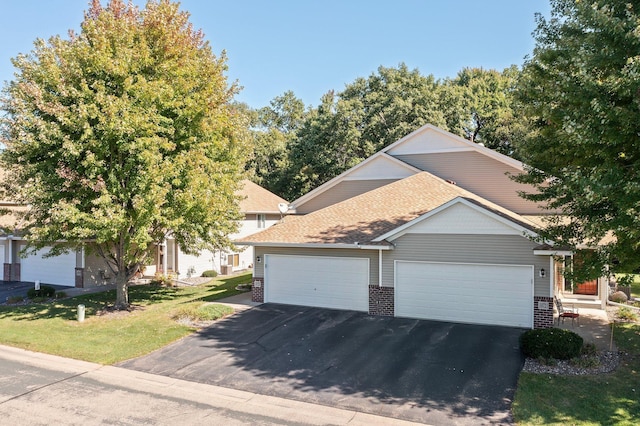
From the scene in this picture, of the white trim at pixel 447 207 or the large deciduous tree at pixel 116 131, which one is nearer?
the white trim at pixel 447 207

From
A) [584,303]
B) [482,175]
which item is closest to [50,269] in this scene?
[482,175]

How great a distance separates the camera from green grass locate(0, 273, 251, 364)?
13242mm

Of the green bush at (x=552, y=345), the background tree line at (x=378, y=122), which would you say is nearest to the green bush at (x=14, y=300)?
the background tree line at (x=378, y=122)

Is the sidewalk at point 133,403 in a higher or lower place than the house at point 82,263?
lower

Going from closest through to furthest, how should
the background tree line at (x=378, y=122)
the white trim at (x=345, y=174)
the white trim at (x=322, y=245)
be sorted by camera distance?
the white trim at (x=322, y=245)
the white trim at (x=345, y=174)
the background tree line at (x=378, y=122)

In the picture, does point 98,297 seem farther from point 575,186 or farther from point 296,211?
point 575,186

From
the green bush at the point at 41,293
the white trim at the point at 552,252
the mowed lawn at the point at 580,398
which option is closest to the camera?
the mowed lawn at the point at 580,398

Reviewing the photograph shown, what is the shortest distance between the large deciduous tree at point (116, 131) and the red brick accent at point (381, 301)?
6.86 m

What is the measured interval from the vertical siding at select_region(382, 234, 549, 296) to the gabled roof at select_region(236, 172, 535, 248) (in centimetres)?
78

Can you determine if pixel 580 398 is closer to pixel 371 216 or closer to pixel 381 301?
pixel 381 301

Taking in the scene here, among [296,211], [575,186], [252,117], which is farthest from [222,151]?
[252,117]

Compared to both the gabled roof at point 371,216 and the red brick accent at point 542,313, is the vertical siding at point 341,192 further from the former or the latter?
the red brick accent at point 542,313

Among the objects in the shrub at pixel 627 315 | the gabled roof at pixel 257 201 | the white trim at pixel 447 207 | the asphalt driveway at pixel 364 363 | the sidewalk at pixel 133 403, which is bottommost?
the sidewalk at pixel 133 403

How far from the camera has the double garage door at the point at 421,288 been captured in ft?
47.6
